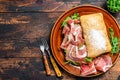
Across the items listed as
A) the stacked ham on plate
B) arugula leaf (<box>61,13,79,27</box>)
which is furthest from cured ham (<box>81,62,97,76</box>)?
arugula leaf (<box>61,13,79,27</box>)

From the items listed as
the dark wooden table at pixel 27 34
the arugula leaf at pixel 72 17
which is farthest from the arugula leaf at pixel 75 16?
the dark wooden table at pixel 27 34

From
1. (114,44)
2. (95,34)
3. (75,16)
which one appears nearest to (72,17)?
(75,16)

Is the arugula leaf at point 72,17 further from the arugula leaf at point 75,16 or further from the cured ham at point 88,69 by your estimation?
the cured ham at point 88,69

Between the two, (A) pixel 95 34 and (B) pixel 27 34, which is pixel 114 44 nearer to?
(A) pixel 95 34

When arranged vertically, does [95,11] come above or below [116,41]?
above

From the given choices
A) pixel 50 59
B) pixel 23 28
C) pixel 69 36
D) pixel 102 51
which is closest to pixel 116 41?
pixel 102 51

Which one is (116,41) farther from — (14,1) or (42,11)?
(14,1)
